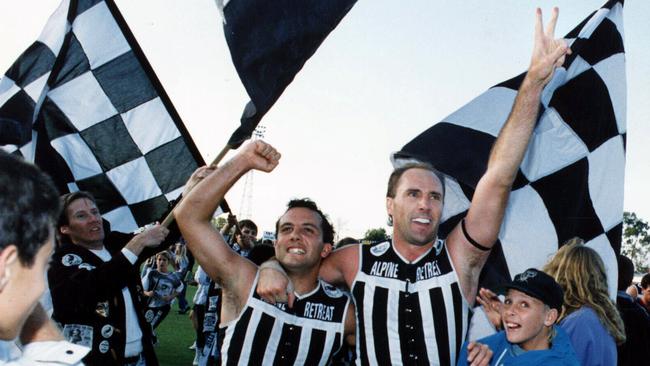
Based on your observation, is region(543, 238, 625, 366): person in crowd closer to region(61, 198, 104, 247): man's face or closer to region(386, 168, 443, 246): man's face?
region(386, 168, 443, 246): man's face


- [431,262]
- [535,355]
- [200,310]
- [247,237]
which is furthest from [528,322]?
[200,310]

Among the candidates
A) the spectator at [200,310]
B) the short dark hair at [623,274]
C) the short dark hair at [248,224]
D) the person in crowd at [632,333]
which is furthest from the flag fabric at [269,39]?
the spectator at [200,310]

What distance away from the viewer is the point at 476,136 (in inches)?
162

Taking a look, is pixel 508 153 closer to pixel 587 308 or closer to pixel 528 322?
pixel 528 322

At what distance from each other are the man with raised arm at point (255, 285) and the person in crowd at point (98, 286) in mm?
616

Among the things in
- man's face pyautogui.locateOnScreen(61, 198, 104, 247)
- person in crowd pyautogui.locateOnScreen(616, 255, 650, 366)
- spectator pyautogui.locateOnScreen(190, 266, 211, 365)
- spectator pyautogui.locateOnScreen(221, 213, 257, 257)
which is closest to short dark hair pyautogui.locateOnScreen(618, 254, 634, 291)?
person in crowd pyautogui.locateOnScreen(616, 255, 650, 366)

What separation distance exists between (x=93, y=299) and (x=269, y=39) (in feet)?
5.87

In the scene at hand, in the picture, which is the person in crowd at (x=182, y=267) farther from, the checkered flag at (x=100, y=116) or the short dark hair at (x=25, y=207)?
the short dark hair at (x=25, y=207)

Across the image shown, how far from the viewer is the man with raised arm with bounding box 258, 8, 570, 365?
2.95 m

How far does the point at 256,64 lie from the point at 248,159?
591mm

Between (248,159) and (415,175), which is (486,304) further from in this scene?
(248,159)

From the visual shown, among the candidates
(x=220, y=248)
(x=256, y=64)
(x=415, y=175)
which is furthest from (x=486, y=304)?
(x=256, y=64)

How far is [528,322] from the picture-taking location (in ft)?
10.5

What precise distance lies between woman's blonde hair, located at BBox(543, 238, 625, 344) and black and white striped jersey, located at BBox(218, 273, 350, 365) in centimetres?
138
